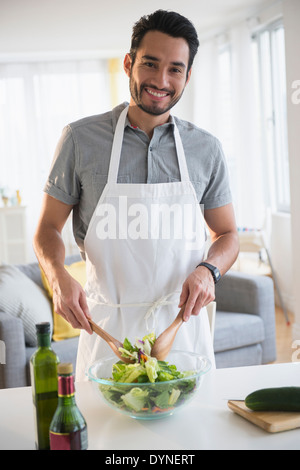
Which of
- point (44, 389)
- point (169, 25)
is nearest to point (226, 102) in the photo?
point (169, 25)

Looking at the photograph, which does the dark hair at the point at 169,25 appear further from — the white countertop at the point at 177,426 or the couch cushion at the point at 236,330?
the couch cushion at the point at 236,330

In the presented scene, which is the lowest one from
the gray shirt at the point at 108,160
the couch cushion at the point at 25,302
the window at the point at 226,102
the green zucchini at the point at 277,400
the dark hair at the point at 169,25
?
the couch cushion at the point at 25,302

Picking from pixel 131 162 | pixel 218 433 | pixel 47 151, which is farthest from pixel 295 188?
pixel 47 151

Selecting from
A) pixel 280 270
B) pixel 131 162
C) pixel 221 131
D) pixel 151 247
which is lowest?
pixel 280 270

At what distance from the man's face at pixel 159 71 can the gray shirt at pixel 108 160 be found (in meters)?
0.11

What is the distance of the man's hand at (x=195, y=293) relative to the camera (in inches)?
60.7

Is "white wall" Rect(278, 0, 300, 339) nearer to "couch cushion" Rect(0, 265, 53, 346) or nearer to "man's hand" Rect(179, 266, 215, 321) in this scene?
"couch cushion" Rect(0, 265, 53, 346)

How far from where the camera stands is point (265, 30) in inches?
240

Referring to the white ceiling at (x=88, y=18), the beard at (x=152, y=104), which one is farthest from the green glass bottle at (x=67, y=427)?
the white ceiling at (x=88, y=18)

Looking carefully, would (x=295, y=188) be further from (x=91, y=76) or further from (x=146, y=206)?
(x=91, y=76)

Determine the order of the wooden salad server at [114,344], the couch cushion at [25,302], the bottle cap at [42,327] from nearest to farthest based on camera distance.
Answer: the bottle cap at [42,327]
the wooden salad server at [114,344]
the couch cushion at [25,302]

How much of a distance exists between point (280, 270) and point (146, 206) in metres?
4.34

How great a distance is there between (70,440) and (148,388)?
0.81 feet

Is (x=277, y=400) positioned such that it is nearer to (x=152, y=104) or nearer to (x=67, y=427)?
(x=67, y=427)
